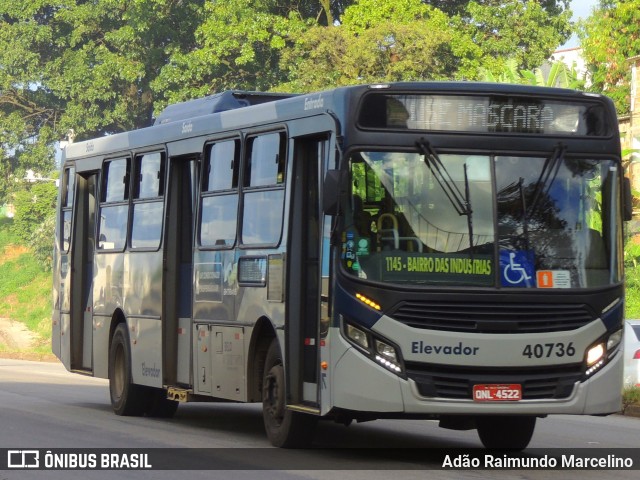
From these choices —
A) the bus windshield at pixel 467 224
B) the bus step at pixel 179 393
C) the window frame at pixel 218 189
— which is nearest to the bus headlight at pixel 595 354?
the bus windshield at pixel 467 224

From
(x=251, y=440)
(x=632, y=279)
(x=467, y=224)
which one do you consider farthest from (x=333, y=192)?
(x=632, y=279)

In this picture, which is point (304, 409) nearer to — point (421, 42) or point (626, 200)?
point (626, 200)

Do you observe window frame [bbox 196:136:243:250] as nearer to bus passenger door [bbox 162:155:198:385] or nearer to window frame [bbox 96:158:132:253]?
bus passenger door [bbox 162:155:198:385]

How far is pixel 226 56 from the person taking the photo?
2015 inches

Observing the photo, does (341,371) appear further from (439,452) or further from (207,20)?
→ (207,20)

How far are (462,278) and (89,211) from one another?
9.05m

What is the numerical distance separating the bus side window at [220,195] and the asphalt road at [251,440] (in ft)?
6.80

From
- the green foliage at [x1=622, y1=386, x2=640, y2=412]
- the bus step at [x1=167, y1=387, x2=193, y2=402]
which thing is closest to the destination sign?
the bus step at [x1=167, y1=387, x2=193, y2=402]

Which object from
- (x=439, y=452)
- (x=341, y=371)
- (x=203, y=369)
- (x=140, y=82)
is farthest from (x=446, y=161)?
(x=140, y=82)

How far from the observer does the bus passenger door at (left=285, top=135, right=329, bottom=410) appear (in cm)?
1259

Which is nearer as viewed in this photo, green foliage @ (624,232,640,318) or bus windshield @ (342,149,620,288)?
bus windshield @ (342,149,620,288)

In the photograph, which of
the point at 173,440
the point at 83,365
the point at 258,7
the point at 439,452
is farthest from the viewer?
the point at 258,7

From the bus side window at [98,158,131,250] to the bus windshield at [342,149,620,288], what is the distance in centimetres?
663

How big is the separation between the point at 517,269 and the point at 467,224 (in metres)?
0.56
